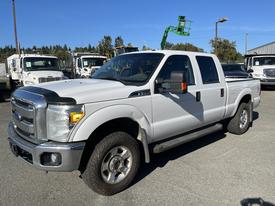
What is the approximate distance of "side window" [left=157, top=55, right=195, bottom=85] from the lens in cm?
453

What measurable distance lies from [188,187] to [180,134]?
1.18 metres

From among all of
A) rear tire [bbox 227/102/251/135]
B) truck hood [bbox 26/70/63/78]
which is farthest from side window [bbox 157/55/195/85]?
truck hood [bbox 26/70/63/78]

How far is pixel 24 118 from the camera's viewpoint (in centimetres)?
377

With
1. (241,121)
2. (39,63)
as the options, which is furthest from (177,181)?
(39,63)

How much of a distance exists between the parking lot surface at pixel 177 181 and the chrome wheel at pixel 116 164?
237mm

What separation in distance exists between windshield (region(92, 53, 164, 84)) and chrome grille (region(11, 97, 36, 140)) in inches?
56.1

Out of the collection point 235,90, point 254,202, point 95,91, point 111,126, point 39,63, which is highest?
point 39,63

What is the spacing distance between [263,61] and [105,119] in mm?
17259

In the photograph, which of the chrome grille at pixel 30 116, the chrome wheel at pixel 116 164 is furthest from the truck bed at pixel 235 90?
the chrome grille at pixel 30 116

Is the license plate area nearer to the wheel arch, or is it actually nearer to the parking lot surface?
the parking lot surface

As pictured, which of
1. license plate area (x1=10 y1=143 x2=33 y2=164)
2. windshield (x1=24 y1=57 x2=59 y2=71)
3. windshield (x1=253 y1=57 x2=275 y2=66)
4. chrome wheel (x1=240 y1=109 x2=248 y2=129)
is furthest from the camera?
windshield (x1=253 y1=57 x2=275 y2=66)

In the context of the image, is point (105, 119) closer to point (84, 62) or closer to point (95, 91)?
point (95, 91)

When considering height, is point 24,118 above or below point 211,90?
below

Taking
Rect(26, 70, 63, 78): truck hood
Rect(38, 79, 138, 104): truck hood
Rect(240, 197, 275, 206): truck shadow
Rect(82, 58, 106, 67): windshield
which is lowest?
Rect(240, 197, 275, 206): truck shadow
